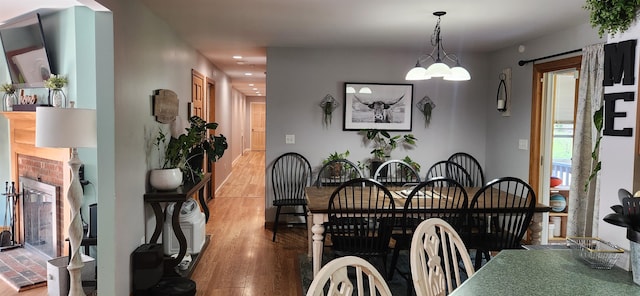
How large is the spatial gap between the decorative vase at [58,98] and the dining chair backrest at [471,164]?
4212mm

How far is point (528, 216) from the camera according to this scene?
320cm

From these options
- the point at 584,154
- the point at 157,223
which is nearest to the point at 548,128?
the point at 584,154

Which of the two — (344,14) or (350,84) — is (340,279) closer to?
(344,14)

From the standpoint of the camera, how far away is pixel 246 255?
4.33 m

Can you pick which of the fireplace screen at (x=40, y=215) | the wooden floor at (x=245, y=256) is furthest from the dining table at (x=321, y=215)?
the fireplace screen at (x=40, y=215)

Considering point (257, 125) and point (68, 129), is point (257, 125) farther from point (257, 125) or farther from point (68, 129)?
point (68, 129)

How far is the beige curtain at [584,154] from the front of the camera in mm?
3631

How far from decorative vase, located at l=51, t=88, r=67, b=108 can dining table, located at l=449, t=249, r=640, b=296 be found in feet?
10.8

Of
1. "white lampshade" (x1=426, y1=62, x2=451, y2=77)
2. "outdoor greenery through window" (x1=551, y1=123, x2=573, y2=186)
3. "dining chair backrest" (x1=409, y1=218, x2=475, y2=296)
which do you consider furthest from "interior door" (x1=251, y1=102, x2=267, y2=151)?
"dining chair backrest" (x1=409, y1=218, x2=475, y2=296)

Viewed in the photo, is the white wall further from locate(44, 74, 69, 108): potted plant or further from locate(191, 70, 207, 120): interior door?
locate(44, 74, 69, 108): potted plant

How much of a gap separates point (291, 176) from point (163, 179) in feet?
6.87

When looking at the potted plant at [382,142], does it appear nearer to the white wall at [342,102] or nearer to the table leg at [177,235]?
the white wall at [342,102]

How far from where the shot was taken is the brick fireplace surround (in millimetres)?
3762

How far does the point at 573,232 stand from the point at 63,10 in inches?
180
